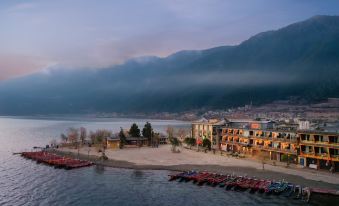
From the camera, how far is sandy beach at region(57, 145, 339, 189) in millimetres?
80287

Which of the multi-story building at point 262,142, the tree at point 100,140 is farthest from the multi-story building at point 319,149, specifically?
the tree at point 100,140

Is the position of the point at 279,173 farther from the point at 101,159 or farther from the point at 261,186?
the point at 101,159

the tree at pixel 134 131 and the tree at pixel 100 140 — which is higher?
the tree at pixel 134 131

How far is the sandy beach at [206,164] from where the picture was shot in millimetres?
80287

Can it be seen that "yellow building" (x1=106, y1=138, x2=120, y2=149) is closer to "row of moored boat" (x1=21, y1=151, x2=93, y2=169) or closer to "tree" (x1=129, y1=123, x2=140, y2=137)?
"tree" (x1=129, y1=123, x2=140, y2=137)

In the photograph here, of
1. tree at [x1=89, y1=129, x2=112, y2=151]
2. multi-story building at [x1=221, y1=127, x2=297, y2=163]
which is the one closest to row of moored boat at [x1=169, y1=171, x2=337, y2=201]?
multi-story building at [x1=221, y1=127, x2=297, y2=163]

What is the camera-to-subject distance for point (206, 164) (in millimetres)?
101938

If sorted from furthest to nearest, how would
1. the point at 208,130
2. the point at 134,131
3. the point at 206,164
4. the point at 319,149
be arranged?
the point at 134,131 → the point at 208,130 → the point at 206,164 → the point at 319,149

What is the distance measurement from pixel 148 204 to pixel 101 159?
5068 centimetres

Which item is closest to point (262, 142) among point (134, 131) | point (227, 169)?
point (227, 169)

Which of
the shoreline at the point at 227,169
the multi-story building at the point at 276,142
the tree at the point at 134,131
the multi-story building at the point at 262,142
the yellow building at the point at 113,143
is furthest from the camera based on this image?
the tree at the point at 134,131

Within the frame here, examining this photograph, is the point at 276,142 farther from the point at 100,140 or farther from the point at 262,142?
the point at 100,140

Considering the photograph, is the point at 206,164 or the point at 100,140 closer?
the point at 206,164

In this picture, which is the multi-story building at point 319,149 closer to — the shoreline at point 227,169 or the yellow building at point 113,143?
the shoreline at point 227,169
